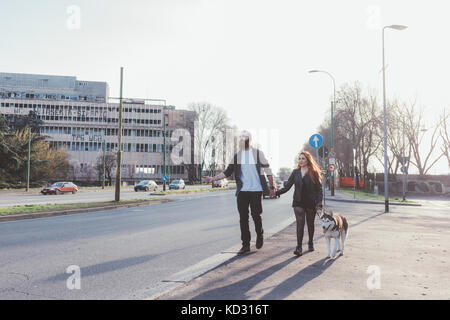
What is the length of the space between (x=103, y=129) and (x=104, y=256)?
88.8 m

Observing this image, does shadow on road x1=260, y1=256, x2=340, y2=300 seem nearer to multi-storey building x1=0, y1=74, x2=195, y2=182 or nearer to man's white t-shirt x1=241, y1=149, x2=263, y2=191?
man's white t-shirt x1=241, y1=149, x2=263, y2=191

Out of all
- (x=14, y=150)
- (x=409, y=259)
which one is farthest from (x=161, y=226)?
(x=14, y=150)

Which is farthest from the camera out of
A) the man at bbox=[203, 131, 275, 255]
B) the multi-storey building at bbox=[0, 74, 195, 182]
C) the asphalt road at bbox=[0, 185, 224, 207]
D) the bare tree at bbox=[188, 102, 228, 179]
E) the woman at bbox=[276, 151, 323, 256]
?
the multi-storey building at bbox=[0, 74, 195, 182]

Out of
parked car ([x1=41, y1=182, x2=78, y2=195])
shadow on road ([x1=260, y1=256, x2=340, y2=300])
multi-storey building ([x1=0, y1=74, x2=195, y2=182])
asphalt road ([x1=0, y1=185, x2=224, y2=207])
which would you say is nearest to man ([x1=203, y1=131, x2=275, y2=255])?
shadow on road ([x1=260, y1=256, x2=340, y2=300])

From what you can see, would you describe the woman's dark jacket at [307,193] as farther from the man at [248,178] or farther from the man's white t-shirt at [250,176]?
the man's white t-shirt at [250,176]

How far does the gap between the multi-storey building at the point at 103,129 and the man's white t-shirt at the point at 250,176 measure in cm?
8137

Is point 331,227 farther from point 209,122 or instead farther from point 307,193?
point 209,122

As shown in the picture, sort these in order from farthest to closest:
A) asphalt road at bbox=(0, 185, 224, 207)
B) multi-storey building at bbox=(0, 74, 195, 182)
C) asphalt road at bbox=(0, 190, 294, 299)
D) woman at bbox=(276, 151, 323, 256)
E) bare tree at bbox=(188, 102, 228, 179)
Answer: multi-storey building at bbox=(0, 74, 195, 182) < bare tree at bbox=(188, 102, 228, 179) < asphalt road at bbox=(0, 185, 224, 207) < woman at bbox=(276, 151, 323, 256) < asphalt road at bbox=(0, 190, 294, 299)

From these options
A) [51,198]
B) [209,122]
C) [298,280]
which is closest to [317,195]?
[298,280]

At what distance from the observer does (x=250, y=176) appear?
643 cm

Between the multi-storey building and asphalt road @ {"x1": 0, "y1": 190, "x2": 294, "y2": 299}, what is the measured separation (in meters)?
77.8

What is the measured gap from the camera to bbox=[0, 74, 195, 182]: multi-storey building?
89.0 metres
